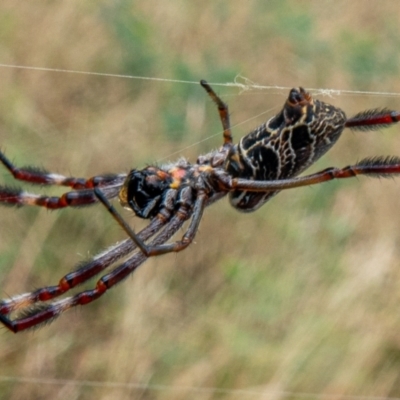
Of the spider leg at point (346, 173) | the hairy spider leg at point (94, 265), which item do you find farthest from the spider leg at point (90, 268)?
the spider leg at point (346, 173)

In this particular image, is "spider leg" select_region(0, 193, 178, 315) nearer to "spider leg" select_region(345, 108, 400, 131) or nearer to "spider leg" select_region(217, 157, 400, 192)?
"spider leg" select_region(217, 157, 400, 192)

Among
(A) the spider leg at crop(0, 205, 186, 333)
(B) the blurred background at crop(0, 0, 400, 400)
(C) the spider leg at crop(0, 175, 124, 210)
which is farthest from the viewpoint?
(B) the blurred background at crop(0, 0, 400, 400)

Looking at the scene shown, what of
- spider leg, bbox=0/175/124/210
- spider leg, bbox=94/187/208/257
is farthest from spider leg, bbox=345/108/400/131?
spider leg, bbox=0/175/124/210

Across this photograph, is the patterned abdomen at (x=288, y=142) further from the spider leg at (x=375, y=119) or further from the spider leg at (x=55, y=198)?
the spider leg at (x=55, y=198)

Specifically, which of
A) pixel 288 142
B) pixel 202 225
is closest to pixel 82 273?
pixel 288 142

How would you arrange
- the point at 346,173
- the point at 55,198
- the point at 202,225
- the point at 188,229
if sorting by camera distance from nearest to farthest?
the point at 346,173
the point at 188,229
the point at 55,198
the point at 202,225

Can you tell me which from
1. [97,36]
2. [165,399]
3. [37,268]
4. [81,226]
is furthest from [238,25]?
[165,399]

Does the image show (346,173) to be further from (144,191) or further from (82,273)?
(82,273)
